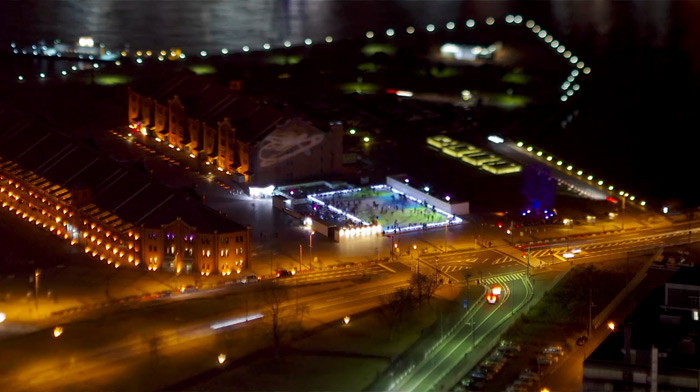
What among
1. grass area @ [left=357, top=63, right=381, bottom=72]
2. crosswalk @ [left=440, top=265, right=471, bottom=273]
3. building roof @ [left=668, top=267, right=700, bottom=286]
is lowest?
crosswalk @ [left=440, top=265, right=471, bottom=273]

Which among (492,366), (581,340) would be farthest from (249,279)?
(581,340)

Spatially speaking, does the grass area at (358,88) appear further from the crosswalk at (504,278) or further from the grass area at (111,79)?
the crosswalk at (504,278)

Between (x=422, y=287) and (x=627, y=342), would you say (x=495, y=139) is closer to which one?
(x=422, y=287)

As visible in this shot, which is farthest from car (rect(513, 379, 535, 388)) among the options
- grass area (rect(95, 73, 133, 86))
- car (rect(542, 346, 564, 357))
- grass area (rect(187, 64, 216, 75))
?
grass area (rect(187, 64, 216, 75))

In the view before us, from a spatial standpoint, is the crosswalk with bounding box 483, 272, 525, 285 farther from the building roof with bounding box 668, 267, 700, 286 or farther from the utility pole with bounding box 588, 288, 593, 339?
the building roof with bounding box 668, 267, 700, 286

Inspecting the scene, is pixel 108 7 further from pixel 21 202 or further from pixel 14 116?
pixel 21 202

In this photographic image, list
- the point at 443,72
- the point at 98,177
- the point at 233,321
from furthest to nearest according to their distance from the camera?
the point at 443,72, the point at 98,177, the point at 233,321

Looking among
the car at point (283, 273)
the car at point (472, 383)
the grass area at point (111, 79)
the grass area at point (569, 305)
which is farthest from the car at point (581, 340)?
the grass area at point (111, 79)
